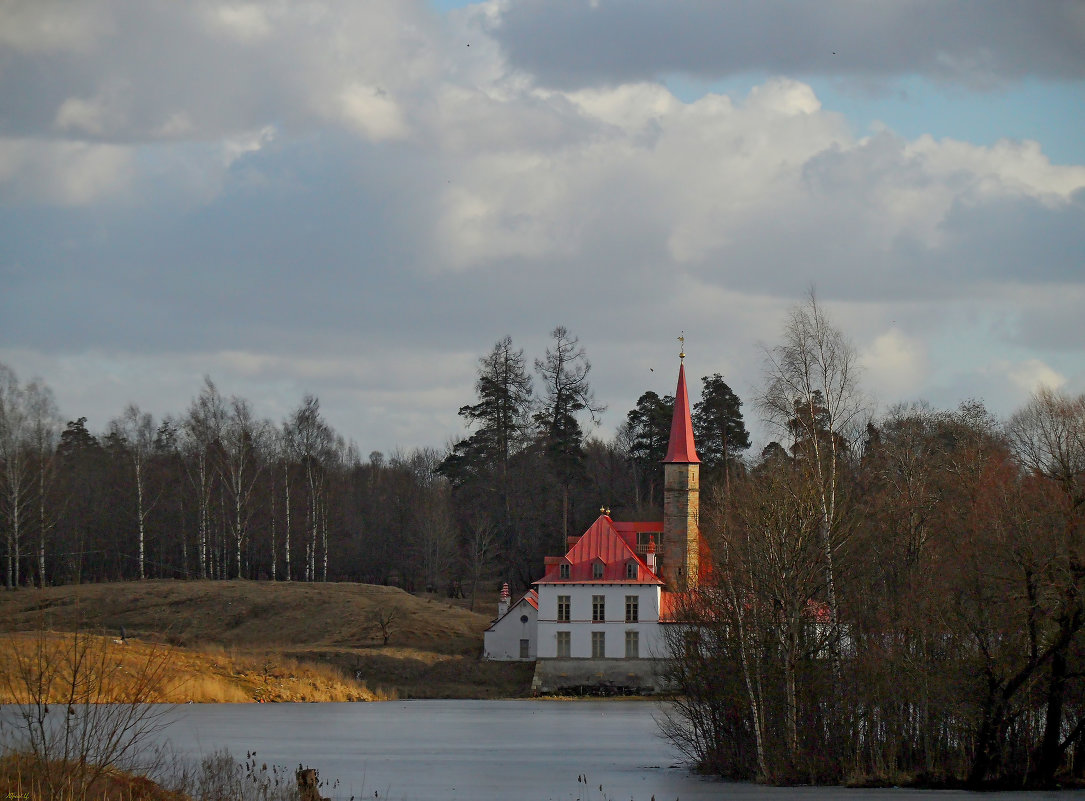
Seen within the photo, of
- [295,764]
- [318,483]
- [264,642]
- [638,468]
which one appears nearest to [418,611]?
[264,642]

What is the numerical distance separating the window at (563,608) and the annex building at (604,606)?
0.16 feet

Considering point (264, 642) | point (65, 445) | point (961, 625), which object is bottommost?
point (264, 642)

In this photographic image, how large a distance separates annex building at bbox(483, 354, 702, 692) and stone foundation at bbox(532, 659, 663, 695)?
5cm

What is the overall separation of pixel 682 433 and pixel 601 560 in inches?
310

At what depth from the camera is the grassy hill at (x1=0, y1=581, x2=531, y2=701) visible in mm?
53406

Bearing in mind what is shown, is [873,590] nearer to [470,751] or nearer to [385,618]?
[470,751]

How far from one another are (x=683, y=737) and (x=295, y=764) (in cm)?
779

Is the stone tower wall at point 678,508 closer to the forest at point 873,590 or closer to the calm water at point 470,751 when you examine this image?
the forest at point 873,590

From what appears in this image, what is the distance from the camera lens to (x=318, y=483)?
3401 inches

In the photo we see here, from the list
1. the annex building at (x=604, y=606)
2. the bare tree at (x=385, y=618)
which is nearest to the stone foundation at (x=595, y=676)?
the annex building at (x=604, y=606)

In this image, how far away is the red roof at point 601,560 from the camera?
217 feet

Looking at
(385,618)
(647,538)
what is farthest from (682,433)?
(385,618)

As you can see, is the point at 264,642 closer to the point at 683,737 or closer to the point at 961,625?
the point at 683,737

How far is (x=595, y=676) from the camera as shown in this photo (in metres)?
64.2
